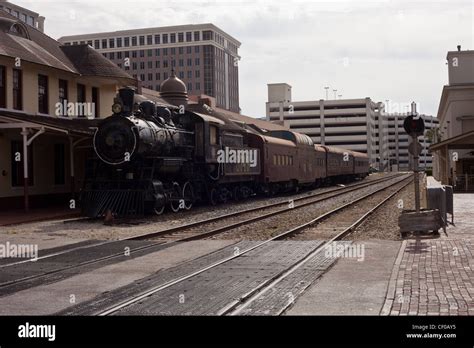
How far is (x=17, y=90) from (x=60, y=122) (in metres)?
2.18

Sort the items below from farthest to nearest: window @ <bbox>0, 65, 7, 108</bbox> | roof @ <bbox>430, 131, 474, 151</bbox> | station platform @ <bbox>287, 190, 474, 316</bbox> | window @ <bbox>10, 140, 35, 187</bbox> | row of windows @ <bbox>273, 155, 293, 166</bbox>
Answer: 1. roof @ <bbox>430, 131, 474, 151</bbox>
2. row of windows @ <bbox>273, 155, 293, 166</bbox>
3. window @ <bbox>10, 140, 35, 187</bbox>
4. window @ <bbox>0, 65, 7, 108</bbox>
5. station platform @ <bbox>287, 190, 474, 316</bbox>

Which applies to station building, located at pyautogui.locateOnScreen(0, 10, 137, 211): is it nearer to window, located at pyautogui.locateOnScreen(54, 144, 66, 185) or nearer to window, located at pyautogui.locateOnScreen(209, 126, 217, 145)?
window, located at pyautogui.locateOnScreen(54, 144, 66, 185)

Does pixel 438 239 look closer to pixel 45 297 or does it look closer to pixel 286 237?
pixel 286 237

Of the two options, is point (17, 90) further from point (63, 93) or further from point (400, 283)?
point (400, 283)

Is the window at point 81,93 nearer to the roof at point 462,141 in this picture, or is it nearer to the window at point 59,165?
the window at point 59,165

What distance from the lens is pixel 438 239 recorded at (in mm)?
12609

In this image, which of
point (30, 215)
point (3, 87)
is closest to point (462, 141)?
point (30, 215)

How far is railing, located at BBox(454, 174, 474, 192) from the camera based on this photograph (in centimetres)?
3625

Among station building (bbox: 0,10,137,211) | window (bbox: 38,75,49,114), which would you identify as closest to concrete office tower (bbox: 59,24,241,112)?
station building (bbox: 0,10,137,211)

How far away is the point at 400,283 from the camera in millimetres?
7906

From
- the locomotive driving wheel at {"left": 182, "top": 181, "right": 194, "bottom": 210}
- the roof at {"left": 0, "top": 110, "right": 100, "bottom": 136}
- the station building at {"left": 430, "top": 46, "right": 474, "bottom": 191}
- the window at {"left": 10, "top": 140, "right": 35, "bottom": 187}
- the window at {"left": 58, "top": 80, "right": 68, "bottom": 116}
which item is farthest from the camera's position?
the station building at {"left": 430, "top": 46, "right": 474, "bottom": 191}

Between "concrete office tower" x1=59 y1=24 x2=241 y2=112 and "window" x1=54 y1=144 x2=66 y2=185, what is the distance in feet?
337

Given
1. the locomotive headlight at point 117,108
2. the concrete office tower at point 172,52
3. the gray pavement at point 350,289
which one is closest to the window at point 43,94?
the locomotive headlight at point 117,108
